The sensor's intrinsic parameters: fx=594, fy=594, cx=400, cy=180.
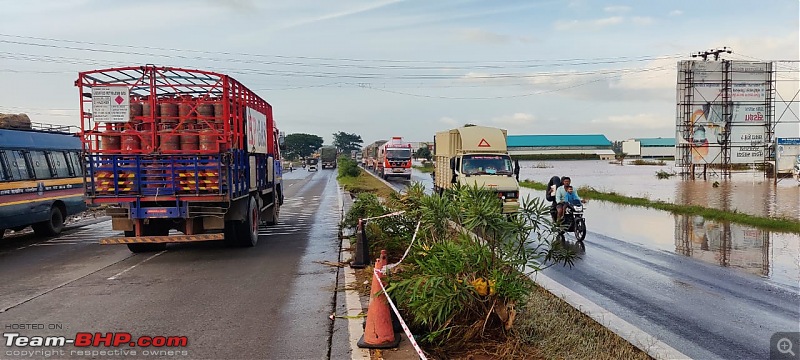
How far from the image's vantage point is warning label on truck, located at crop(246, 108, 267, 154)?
483 inches

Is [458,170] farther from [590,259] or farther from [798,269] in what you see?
[798,269]

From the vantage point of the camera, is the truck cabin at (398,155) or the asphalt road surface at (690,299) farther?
the truck cabin at (398,155)

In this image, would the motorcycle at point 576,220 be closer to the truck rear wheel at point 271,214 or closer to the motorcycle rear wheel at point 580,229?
the motorcycle rear wheel at point 580,229

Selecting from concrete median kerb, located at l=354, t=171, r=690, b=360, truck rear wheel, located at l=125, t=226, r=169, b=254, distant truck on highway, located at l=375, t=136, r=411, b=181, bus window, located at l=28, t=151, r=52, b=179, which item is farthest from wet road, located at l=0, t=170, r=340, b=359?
distant truck on highway, located at l=375, t=136, r=411, b=181

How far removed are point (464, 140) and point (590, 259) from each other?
28.0 feet

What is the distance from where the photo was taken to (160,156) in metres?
10.5

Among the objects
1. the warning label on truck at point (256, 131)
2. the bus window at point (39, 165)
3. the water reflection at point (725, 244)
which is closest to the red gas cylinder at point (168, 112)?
the warning label on truck at point (256, 131)

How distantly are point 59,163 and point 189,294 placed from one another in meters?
9.93

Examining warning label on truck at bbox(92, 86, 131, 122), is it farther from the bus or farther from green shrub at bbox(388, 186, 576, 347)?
green shrub at bbox(388, 186, 576, 347)

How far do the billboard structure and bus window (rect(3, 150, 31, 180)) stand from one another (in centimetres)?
3657

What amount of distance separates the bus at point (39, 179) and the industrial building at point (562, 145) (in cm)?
9904

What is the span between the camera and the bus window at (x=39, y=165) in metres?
14.2

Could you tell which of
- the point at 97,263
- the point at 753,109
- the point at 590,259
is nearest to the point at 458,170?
the point at 590,259

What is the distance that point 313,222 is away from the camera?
57.0 feet
